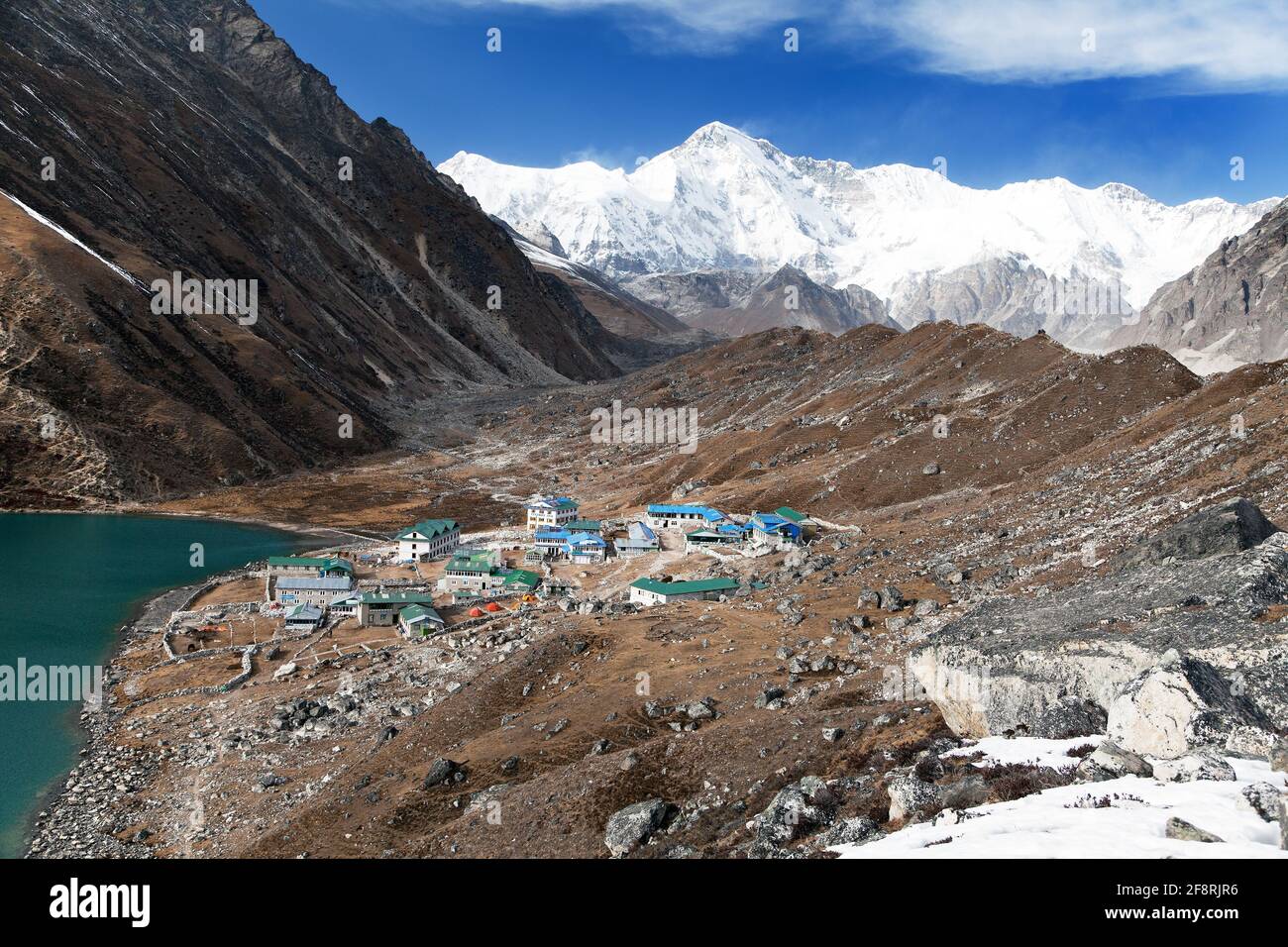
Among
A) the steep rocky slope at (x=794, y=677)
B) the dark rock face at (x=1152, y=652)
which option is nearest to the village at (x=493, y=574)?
the steep rocky slope at (x=794, y=677)

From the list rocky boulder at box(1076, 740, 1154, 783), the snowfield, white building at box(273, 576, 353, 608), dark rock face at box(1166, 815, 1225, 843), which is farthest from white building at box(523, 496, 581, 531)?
dark rock face at box(1166, 815, 1225, 843)

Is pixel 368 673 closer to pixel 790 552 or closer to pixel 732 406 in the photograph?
pixel 790 552

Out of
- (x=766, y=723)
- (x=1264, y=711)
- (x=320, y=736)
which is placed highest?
(x=1264, y=711)

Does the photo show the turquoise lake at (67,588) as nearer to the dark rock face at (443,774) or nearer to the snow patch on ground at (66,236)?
the dark rock face at (443,774)

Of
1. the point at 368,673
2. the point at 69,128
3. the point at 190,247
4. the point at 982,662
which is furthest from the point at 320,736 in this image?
the point at 69,128

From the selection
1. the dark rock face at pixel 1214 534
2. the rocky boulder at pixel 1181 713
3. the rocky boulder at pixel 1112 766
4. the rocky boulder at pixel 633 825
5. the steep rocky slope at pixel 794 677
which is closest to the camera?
the rocky boulder at pixel 1112 766

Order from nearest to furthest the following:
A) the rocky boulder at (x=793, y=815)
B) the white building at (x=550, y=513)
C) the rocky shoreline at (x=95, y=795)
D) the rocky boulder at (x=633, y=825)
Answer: the rocky boulder at (x=793, y=815) → the rocky boulder at (x=633, y=825) → the rocky shoreline at (x=95, y=795) → the white building at (x=550, y=513)

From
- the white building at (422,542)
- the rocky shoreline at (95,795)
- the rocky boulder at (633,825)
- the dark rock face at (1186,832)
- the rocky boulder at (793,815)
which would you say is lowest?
the rocky shoreline at (95,795)
